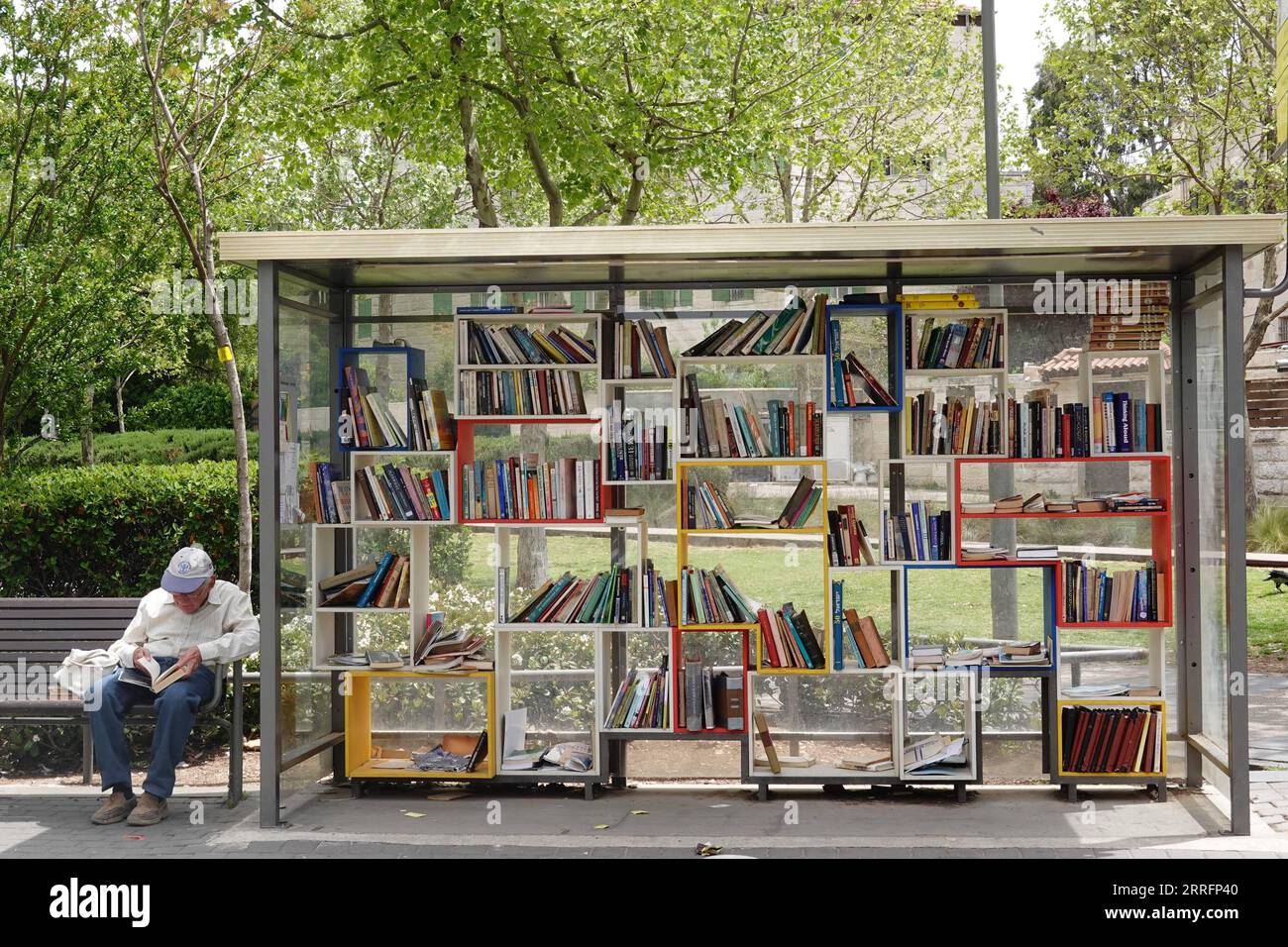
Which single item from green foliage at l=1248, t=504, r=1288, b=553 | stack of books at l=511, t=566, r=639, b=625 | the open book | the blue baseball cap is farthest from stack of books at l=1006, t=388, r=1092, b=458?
green foliage at l=1248, t=504, r=1288, b=553

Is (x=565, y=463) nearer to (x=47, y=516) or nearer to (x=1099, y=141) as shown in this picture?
(x=47, y=516)

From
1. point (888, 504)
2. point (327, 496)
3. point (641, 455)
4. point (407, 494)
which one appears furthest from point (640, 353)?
point (327, 496)

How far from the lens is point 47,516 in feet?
29.4

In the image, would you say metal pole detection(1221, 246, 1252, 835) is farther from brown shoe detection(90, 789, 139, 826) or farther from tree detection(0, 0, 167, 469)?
tree detection(0, 0, 167, 469)

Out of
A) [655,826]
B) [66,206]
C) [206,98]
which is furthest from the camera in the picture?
[66,206]

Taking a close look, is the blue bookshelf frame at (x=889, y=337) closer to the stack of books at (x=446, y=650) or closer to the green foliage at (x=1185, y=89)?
the stack of books at (x=446, y=650)

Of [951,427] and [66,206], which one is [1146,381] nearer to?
[951,427]

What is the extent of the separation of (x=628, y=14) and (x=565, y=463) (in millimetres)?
5511

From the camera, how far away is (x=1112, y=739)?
6516 mm

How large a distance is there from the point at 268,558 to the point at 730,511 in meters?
2.32

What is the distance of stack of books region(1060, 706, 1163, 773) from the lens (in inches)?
255

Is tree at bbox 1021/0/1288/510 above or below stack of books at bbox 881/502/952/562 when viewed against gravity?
above

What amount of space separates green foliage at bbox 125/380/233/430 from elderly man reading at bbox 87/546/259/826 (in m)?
19.5

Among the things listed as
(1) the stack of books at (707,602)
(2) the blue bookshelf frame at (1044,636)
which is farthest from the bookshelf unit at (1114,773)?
(1) the stack of books at (707,602)
